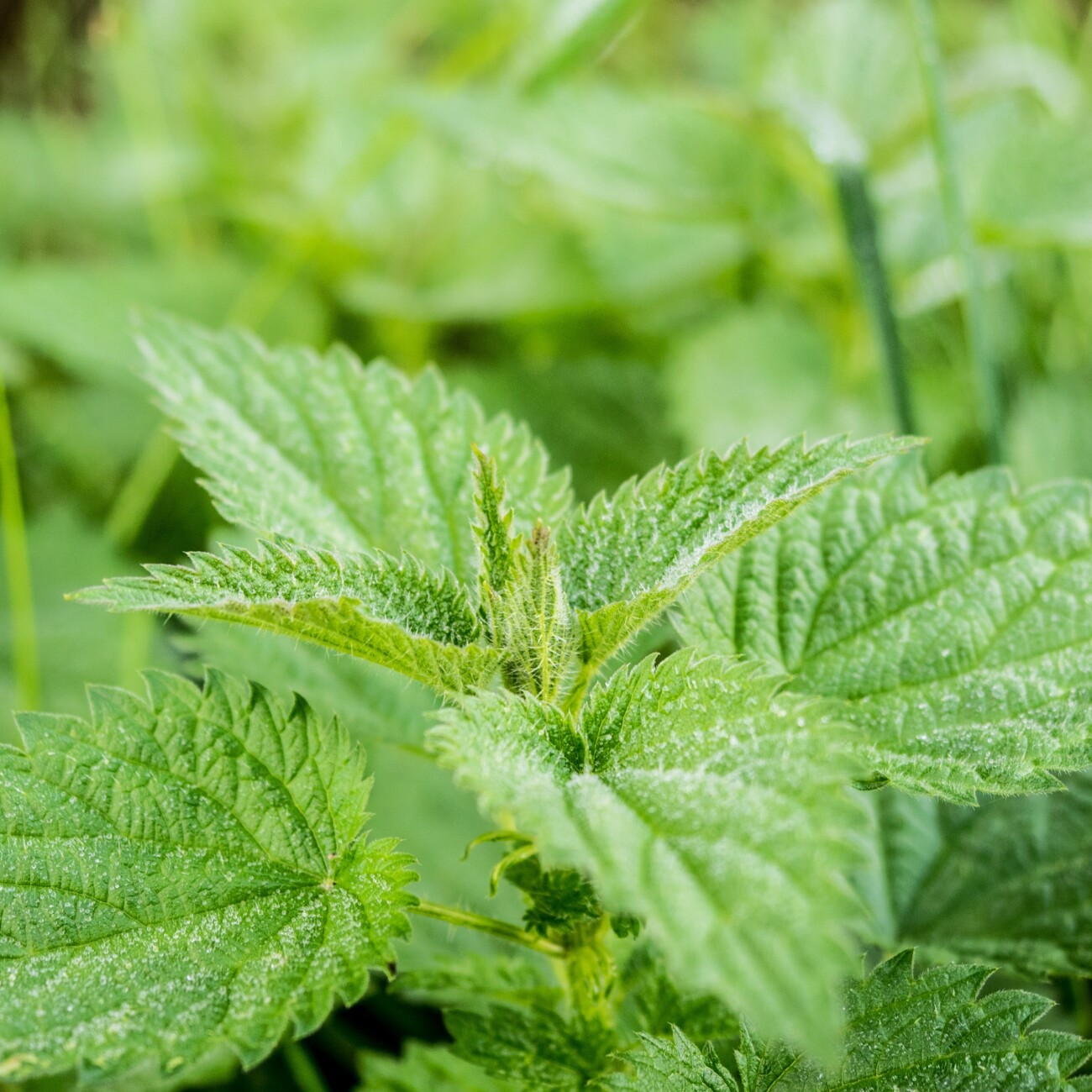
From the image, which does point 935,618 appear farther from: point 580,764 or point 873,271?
point 873,271

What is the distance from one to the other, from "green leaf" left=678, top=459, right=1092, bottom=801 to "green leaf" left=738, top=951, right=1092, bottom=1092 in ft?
0.44

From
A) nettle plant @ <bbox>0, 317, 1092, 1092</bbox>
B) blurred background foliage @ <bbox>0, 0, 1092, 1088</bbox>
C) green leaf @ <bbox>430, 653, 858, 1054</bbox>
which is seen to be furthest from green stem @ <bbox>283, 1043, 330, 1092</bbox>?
green leaf @ <bbox>430, 653, 858, 1054</bbox>

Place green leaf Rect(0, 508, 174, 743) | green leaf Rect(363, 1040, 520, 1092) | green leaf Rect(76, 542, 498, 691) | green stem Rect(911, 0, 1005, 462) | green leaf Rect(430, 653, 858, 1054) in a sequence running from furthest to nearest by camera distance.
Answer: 1. green leaf Rect(0, 508, 174, 743)
2. green stem Rect(911, 0, 1005, 462)
3. green leaf Rect(363, 1040, 520, 1092)
4. green leaf Rect(76, 542, 498, 691)
5. green leaf Rect(430, 653, 858, 1054)

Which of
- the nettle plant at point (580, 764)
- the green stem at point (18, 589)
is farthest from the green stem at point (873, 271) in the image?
the green stem at point (18, 589)

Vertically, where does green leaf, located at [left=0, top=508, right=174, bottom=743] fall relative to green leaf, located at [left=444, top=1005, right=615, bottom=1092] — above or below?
above

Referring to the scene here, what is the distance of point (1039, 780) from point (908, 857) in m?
0.27

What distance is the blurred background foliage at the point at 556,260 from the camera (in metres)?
1.30

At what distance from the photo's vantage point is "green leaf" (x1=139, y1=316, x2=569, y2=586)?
782 millimetres

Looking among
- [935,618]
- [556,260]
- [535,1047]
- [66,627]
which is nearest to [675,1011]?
[535,1047]

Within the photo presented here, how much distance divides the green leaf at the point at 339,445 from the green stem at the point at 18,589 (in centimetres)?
45

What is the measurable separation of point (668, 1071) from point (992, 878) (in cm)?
39

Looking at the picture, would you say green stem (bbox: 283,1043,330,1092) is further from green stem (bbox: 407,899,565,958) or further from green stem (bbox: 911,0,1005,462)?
green stem (bbox: 911,0,1005,462)

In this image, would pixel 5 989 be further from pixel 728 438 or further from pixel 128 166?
pixel 128 166

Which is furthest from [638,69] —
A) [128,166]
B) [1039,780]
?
[1039,780]
